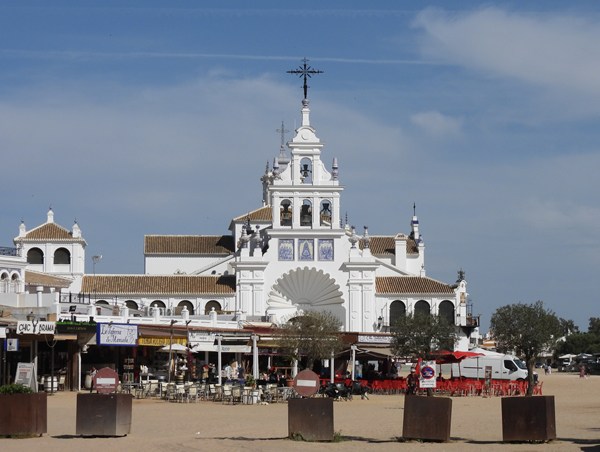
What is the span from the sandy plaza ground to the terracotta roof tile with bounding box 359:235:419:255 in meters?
56.3

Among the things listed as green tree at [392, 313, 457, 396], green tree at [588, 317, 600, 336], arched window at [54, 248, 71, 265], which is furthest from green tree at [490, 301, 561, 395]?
green tree at [588, 317, 600, 336]

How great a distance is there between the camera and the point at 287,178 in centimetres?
8731

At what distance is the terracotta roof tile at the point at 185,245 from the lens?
331 feet

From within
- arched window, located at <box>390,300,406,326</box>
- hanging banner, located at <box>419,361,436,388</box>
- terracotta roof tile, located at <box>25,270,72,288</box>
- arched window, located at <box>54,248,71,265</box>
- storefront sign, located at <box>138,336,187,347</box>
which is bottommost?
hanging banner, located at <box>419,361,436,388</box>

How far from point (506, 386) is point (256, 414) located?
22041mm

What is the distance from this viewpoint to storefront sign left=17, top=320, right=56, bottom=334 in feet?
157

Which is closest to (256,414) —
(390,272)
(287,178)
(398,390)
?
(398,390)

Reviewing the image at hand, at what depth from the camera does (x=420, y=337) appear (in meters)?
59.2

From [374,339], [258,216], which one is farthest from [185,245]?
[374,339]

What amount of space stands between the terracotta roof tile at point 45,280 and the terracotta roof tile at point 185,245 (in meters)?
13.4

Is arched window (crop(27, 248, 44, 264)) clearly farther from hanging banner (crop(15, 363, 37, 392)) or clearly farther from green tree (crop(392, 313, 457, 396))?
hanging banner (crop(15, 363, 37, 392))

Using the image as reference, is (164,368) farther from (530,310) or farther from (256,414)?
(256,414)

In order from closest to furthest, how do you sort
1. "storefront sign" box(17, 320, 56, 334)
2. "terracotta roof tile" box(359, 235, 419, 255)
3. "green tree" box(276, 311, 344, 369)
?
"storefront sign" box(17, 320, 56, 334) → "green tree" box(276, 311, 344, 369) → "terracotta roof tile" box(359, 235, 419, 255)

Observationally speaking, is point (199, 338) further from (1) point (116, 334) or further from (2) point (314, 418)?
(2) point (314, 418)
